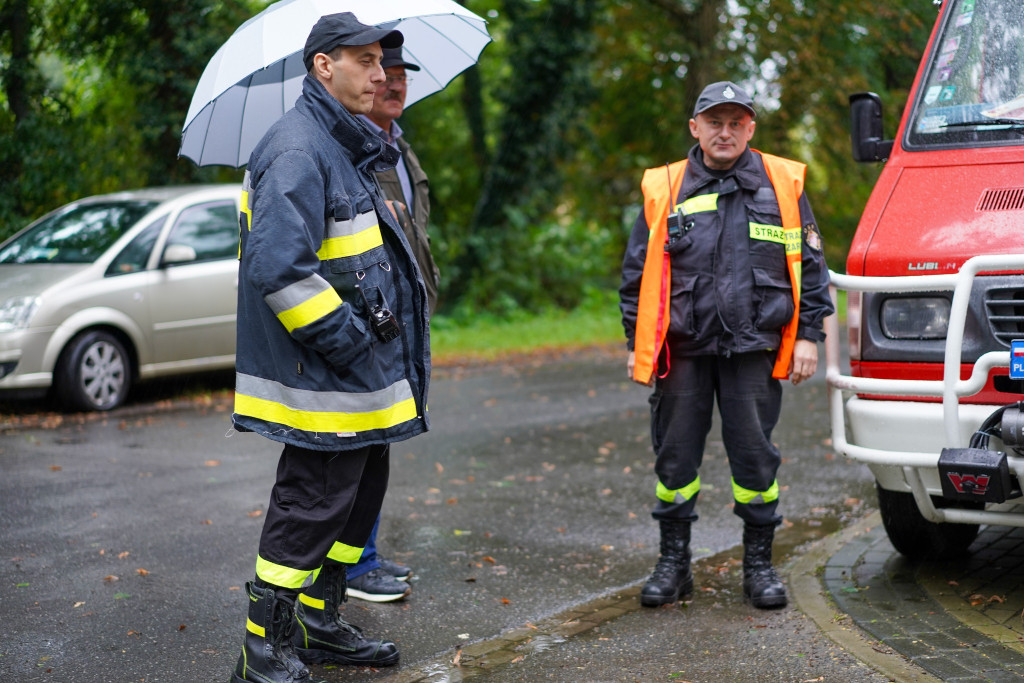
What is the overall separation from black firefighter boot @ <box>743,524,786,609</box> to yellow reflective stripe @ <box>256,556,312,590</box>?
6.74ft

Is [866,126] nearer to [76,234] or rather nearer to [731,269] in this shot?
[731,269]

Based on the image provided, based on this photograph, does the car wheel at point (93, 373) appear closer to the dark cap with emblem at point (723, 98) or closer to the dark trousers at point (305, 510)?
the dark trousers at point (305, 510)

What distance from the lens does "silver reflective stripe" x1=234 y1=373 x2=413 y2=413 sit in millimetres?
3781

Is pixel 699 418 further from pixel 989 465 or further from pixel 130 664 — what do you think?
pixel 130 664

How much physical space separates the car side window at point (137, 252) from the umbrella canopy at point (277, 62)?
5.29 metres

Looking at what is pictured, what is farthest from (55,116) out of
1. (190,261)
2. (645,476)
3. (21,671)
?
(21,671)

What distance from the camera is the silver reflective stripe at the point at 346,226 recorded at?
3828 millimetres

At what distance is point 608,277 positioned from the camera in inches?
771

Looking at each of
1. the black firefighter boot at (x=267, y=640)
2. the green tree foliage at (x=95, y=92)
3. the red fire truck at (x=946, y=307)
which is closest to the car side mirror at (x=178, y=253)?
the green tree foliage at (x=95, y=92)

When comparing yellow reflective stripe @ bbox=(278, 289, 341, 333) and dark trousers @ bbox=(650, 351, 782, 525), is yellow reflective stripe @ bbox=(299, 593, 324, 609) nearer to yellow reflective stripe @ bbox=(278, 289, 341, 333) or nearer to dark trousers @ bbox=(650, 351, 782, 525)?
yellow reflective stripe @ bbox=(278, 289, 341, 333)

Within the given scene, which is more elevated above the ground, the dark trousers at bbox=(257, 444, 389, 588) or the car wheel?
the dark trousers at bbox=(257, 444, 389, 588)

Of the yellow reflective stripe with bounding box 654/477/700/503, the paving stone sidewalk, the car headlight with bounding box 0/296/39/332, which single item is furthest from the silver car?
the paving stone sidewalk

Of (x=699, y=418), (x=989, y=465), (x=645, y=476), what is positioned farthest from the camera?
(x=645, y=476)

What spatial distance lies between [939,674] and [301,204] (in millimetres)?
2732
